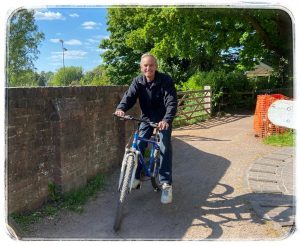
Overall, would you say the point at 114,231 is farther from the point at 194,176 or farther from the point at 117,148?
the point at 117,148

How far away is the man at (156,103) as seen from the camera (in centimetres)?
501

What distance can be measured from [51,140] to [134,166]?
4.48 feet

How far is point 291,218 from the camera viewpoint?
4.92 m

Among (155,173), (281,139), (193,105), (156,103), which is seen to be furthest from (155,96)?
(193,105)

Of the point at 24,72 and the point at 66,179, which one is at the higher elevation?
the point at 24,72

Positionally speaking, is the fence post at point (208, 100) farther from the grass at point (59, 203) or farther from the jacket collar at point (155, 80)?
the jacket collar at point (155, 80)

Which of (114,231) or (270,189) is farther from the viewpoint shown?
(270,189)

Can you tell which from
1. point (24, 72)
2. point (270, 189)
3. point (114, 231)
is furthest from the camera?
point (270, 189)

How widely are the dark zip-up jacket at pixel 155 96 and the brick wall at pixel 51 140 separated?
3.37 feet

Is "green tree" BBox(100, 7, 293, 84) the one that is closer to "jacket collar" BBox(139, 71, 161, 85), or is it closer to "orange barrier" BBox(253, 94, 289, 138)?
"orange barrier" BBox(253, 94, 289, 138)

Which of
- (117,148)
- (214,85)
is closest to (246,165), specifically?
(117,148)

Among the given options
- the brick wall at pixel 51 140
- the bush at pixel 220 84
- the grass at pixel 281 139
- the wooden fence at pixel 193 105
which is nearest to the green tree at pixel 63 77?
the brick wall at pixel 51 140

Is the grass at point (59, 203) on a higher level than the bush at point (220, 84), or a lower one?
lower

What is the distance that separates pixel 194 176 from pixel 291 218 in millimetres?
2330
